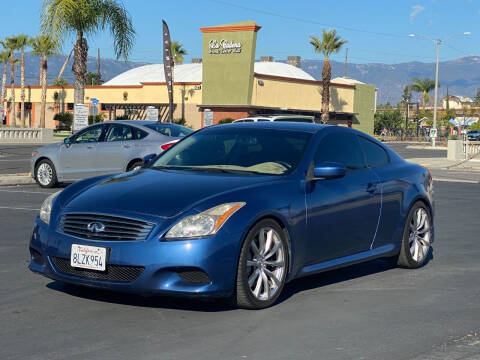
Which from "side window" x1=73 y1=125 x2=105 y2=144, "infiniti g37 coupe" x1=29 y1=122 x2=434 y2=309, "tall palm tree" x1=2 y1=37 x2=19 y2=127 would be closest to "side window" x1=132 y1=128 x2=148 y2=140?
"side window" x1=73 y1=125 x2=105 y2=144

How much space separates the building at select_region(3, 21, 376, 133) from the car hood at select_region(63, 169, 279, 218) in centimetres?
4843

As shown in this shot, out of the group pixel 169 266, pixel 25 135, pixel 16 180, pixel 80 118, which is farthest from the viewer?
pixel 25 135

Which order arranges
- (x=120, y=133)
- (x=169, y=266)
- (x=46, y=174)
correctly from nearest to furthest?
(x=169, y=266), (x=120, y=133), (x=46, y=174)

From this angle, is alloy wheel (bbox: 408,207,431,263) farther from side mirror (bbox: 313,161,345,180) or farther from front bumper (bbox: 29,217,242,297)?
front bumper (bbox: 29,217,242,297)

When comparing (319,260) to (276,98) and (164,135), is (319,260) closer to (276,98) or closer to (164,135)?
(164,135)

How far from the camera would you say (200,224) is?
6.14 metres

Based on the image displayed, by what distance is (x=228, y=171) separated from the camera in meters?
7.16

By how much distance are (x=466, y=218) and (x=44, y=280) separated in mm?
8545

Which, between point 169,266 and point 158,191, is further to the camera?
point 158,191

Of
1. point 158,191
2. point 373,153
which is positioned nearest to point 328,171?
point 373,153

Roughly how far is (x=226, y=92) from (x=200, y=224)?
63.6m

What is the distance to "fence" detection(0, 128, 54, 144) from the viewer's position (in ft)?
150

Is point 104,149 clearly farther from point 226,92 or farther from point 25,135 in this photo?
point 226,92

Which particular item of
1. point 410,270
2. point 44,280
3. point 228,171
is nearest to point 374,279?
point 410,270
